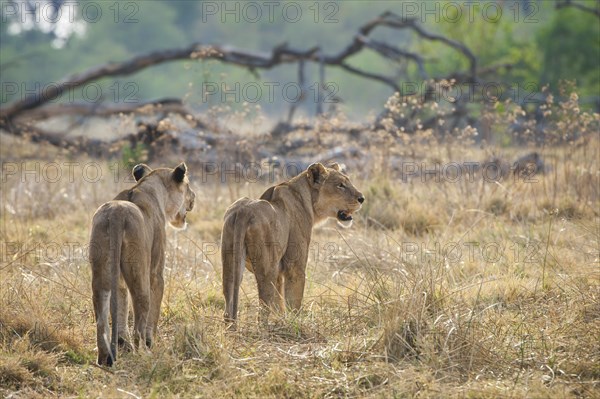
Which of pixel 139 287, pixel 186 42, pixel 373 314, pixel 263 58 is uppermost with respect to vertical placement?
pixel 186 42

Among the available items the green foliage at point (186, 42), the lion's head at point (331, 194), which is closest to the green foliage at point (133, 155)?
the lion's head at point (331, 194)

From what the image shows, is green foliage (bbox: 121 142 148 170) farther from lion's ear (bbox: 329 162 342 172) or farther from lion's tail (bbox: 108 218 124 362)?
lion's tail (bbox: 108 218 124 362)

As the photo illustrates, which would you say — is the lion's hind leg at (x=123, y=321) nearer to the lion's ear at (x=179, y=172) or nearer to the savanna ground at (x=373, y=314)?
the savanna ground at (x=373, y=314)

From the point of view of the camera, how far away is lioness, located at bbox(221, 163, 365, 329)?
18.9ft

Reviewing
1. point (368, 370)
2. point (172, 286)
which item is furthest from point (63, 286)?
point (368, 370)

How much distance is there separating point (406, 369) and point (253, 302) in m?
2.02

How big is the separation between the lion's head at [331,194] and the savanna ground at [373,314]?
46cm

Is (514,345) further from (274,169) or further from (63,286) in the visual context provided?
(274,169)

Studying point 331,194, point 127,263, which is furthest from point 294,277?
point 127,263

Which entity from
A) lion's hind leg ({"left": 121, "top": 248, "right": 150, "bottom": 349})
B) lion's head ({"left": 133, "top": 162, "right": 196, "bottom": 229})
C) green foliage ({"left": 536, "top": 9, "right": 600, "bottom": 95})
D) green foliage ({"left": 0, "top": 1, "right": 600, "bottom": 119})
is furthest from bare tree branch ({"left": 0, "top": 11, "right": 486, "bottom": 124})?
green foliage ({"left": 0, "top": 1, "right": 600, "bottom": 119})

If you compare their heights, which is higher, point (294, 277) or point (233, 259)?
point (233, 259)

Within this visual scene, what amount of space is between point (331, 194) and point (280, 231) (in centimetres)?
91

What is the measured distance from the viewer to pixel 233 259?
570 cm

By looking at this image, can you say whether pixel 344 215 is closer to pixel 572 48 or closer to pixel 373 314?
pixel 373 314
